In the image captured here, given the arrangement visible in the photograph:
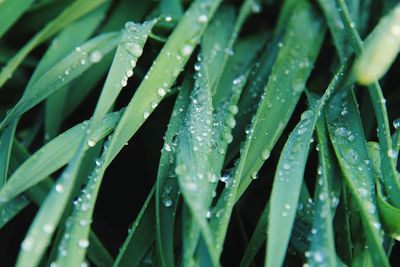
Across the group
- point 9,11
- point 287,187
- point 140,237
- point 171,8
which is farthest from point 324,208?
point 9,11

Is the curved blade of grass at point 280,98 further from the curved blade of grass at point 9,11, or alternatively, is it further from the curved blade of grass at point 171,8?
the curved blade of grass at point 9,11

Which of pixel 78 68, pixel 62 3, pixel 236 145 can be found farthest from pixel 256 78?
pixel 62 3

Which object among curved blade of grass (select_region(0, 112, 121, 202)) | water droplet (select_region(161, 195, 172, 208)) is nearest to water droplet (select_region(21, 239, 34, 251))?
curved blade of grass (select_region(0, 112, 121, 202))

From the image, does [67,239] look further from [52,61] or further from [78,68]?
[52,61]

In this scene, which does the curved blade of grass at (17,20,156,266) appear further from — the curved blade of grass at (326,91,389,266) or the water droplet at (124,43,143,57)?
the curved blade of grass at (326,91,389,266)

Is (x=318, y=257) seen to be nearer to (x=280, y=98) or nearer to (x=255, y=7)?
(x=280, y=98)
